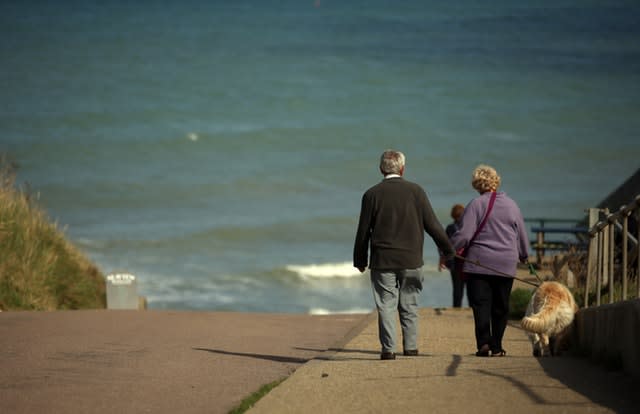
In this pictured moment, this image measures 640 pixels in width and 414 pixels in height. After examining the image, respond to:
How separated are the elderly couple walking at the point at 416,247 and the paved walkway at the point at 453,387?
1.98 feet

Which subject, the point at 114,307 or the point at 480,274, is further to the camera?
the point at 114,307

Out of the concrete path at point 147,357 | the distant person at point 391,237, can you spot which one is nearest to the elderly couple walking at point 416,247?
the distant person at point 391,237

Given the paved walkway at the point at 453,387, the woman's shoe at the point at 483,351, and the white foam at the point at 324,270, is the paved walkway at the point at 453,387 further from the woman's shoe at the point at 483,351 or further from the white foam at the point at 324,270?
the white foam at the point at 324,270

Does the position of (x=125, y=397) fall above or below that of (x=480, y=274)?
below

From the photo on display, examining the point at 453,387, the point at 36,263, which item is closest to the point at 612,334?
the point at 453,387

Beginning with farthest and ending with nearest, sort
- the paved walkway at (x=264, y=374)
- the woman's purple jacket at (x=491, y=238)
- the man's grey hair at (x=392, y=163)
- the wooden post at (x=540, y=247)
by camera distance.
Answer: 1. the wooden post at (x=540, y=247)
2. the woman's purple jacket at (x=491, y=238)
3. the man's grey hair at (x=392, y=163)
4. the paved walkway at (x=264, y=374)

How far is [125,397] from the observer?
8.65m

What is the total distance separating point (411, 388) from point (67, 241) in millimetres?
12393

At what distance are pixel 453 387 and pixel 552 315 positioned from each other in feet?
9.55

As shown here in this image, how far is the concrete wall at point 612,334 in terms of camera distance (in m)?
8.17

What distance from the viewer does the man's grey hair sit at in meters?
10.2

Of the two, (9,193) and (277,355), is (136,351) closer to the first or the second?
(277,355)

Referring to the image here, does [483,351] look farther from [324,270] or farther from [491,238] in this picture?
[324,270]

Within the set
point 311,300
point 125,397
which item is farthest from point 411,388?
point 311,300
